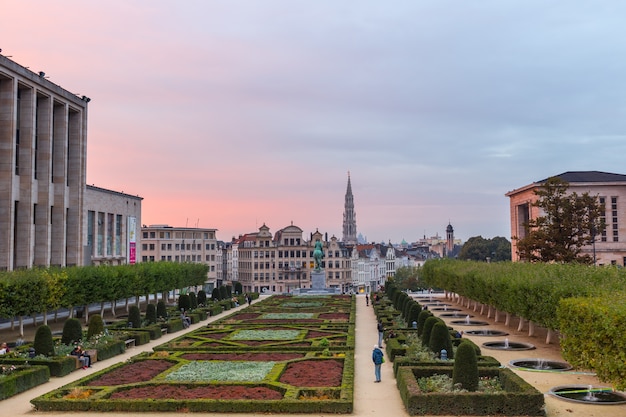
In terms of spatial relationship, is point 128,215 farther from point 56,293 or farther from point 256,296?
point 56,293

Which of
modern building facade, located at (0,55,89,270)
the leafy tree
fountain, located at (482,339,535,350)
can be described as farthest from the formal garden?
the leafy tree

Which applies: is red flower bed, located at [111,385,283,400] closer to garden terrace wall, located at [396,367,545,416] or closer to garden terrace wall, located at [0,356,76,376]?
garden terrace wall, located at [396,367,545,416]

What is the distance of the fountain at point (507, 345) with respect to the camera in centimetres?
3999

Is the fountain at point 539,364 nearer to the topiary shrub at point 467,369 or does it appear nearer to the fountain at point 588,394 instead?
the fountain at point 588,394

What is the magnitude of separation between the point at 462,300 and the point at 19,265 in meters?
55.4

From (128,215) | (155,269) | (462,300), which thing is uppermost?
(128,215)

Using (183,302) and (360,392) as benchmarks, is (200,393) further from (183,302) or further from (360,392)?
(183,302)

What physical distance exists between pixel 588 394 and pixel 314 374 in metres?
12.6

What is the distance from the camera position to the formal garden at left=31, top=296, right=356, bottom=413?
79.9ft

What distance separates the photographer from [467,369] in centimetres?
2495

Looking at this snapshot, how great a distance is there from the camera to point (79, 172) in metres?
77.1

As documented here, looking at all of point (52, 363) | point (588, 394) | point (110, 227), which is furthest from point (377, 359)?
point (110, 227)

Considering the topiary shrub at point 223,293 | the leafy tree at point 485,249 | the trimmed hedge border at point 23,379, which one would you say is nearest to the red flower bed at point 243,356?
the trimmed hedge border at point 23,379

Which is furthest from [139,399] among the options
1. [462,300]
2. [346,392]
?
[462,300]
